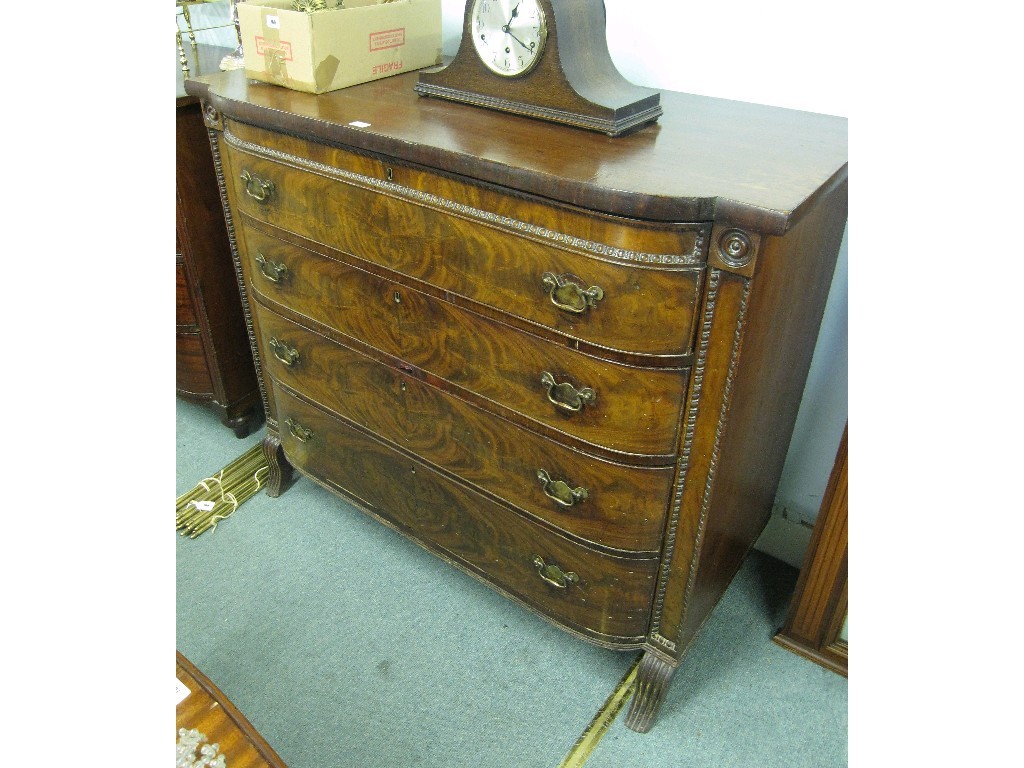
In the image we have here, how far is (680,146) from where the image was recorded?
1159 millimetres

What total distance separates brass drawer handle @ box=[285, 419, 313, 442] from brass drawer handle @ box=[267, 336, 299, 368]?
179 millimetres

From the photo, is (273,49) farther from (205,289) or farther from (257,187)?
(205,289)

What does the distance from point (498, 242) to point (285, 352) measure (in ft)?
2.48

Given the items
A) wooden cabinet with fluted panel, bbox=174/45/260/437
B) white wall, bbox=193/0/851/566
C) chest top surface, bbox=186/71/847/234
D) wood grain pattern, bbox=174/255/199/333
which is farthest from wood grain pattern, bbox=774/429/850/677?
wood grain pattern, bbox=174/255/199/333

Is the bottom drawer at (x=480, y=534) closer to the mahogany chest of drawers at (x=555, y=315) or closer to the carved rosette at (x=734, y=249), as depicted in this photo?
the mahogany chest of drawers at (x=555, y=315)

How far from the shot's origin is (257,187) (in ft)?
4.88

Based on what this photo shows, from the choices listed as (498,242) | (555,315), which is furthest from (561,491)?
(498,242)

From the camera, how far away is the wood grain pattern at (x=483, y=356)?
3.75 feet

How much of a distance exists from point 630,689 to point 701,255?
1001 millimetres

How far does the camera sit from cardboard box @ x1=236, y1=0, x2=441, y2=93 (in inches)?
53.2

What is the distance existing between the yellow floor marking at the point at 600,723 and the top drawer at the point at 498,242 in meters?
0.79

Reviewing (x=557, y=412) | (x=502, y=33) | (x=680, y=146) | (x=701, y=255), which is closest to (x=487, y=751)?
(x=557, y=412)

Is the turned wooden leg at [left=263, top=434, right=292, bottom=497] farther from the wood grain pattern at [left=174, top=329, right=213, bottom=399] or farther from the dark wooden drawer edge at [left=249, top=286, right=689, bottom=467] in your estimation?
the dark wooden drawer edge at [left=249, top=286, right=689, bottom=467]

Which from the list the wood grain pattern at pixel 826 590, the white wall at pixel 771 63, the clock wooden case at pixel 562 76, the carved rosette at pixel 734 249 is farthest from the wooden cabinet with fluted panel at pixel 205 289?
the wood grain pattern at pixel 826 590
